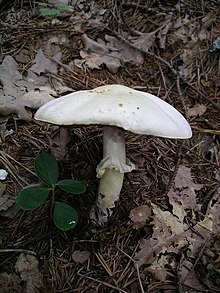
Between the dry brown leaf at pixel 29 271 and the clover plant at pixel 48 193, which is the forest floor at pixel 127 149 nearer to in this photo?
the dry brown leaf at pixel 29 271

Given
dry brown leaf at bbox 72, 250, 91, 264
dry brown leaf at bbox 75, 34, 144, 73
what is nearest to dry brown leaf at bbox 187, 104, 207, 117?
dry brown leaf at bbox 75, 34, 144, 73

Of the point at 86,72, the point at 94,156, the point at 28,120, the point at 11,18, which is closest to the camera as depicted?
the point at 94,156

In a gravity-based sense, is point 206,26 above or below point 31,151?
above

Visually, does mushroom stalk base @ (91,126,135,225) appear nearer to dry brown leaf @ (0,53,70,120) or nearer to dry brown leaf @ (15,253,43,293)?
dry brown leaf @ (15,253,43,293)

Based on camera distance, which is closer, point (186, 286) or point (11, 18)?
Result: point (186, 286)

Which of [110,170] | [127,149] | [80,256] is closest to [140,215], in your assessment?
[110,170]

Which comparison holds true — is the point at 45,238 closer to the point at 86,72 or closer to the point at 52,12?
the point at 86,72

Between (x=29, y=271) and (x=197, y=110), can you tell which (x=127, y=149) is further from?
(x=29, y=271)

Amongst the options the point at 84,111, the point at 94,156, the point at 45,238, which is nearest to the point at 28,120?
the point at 94,156
